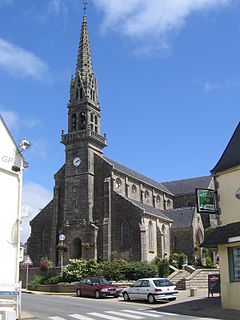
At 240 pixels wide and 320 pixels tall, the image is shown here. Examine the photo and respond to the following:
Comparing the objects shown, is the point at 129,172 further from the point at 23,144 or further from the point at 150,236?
the point at 23,144

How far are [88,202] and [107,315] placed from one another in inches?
1216

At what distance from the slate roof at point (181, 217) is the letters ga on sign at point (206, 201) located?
103 feet

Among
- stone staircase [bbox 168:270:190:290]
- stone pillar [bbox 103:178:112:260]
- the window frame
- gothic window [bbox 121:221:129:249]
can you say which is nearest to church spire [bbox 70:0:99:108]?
stone pillar [bbox 103:178:112:260]

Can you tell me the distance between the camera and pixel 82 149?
50156mm

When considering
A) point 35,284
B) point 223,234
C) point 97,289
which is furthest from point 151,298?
point 35,284

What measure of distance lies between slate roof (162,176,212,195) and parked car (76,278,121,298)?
3570 cm

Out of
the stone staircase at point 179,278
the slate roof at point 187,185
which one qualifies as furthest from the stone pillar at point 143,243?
the slate roof at point 187,185

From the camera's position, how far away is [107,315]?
17.5m

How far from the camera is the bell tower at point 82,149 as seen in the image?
47844mm

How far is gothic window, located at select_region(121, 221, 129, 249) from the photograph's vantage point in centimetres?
4598

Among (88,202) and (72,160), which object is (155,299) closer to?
(88,202)

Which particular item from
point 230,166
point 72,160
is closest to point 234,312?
point 230,166

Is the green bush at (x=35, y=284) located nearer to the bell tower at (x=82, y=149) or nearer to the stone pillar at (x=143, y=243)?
the bell tower at (x=82, y=149)

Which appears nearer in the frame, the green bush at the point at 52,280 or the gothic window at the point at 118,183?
the green bush at the point at 52,280
